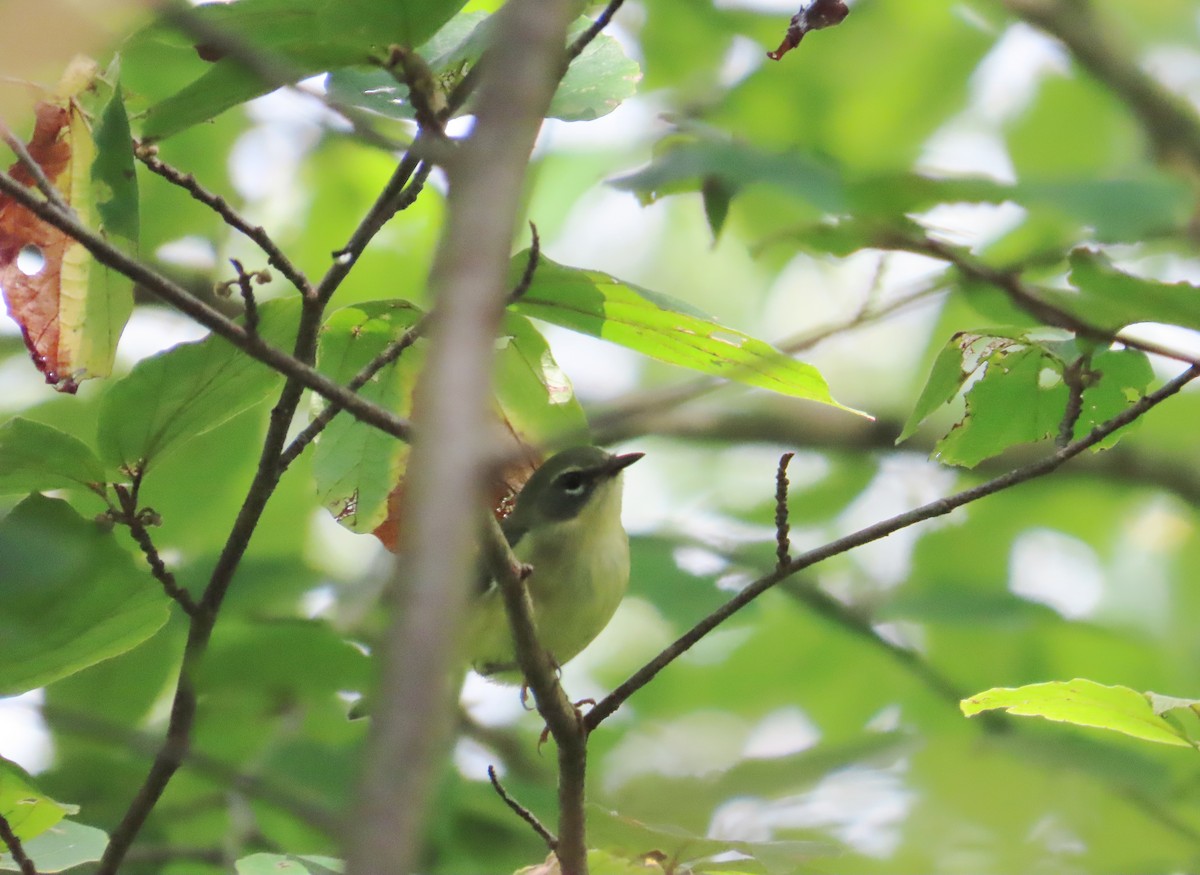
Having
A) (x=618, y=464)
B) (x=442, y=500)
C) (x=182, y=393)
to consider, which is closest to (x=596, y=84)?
(x=182, y=393)

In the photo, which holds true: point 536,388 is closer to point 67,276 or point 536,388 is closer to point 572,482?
point 67,276

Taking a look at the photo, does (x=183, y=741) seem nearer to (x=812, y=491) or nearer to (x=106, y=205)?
(x=106, y=205)

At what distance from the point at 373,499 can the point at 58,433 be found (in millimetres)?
647

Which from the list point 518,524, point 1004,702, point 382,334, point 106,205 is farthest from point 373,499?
point 518,524

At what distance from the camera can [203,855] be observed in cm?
362

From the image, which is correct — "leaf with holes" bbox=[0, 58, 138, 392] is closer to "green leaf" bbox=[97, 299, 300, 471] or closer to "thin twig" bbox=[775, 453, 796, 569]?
"green leaf" bbox=[97, 299, 300, 471]

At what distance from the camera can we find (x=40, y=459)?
243cm

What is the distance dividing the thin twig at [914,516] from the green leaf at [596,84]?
94cm

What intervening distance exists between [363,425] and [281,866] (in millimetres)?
908

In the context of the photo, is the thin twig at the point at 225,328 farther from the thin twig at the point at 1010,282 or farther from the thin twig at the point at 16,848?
the thin twig at the point at 16,848

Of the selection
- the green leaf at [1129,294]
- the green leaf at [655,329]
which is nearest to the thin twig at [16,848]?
the green leaf at [655,329]

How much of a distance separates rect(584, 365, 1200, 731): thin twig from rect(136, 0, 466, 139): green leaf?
1.10 meters

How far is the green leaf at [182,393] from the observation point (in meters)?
2.52

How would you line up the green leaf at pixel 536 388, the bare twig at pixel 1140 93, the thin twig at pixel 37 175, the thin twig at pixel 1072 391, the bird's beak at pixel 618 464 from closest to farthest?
1. the thin twig at pixel 37 175
2. the thin twig at pixel 1072 391
3. the green leaf at pixel 536 388
4. the bird's beak at pixel 618 464
5. the bare twig at pixel 1140 93
